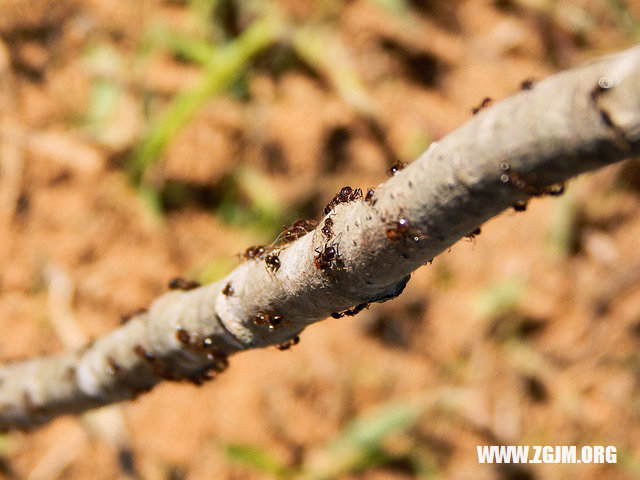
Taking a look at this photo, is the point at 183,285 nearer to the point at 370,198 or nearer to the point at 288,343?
the point at 288,343

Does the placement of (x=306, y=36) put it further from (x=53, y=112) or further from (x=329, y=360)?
(x=329, y=360)

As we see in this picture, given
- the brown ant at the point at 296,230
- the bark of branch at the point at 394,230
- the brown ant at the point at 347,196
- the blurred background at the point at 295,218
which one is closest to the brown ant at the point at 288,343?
the bark of branch at the point at 394,230

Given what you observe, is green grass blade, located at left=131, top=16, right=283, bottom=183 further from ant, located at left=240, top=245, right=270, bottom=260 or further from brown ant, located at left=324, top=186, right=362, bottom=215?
brown ant, located at left=324, top=186, right=362, bottom=215

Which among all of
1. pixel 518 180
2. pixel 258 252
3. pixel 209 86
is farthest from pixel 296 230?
pixel 209 86

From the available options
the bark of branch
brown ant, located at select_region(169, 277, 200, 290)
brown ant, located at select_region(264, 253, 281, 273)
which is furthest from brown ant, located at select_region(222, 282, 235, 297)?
brown ant, located at select_region(169, 277, 200, 290)

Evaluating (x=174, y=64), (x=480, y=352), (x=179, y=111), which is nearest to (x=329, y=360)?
(x=480, y=352)

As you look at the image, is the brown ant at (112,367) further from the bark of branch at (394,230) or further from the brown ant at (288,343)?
the brown ant at (288,343)
